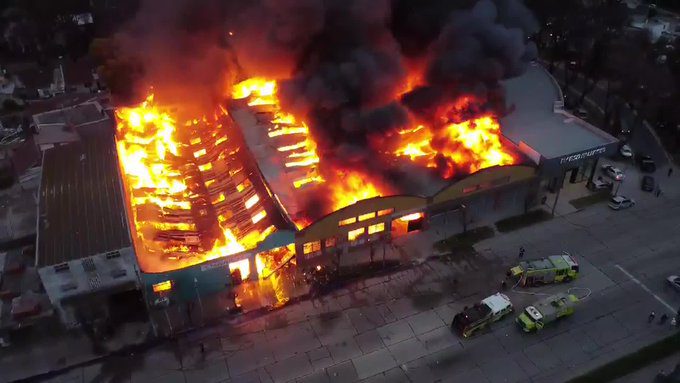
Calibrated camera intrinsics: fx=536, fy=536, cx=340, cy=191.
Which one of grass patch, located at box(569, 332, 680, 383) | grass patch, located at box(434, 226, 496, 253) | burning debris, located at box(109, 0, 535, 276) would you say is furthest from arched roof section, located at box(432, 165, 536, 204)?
grass patch, located at box(569, 332, 680, 383)

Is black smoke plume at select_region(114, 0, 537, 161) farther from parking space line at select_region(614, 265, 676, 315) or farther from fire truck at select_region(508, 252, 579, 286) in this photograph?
parking space line at select_region(614, 265, 676, 315)

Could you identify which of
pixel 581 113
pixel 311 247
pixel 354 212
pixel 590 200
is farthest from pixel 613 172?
pixel 311 247

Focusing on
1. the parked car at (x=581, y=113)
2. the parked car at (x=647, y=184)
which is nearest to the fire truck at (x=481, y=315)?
the parked car at (x=647, y=184)

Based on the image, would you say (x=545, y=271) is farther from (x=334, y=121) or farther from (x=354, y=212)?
(x=334, y=121)

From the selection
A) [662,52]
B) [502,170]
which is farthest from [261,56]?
[662,52]

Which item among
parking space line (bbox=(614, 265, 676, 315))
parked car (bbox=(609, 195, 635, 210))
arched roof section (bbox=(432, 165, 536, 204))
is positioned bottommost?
parking space line (bbox=(614, 265, 676, 315))

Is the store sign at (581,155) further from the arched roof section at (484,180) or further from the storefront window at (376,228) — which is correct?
the storefront window at (376,228)

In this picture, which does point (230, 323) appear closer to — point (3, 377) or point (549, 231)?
point (3, 377)
